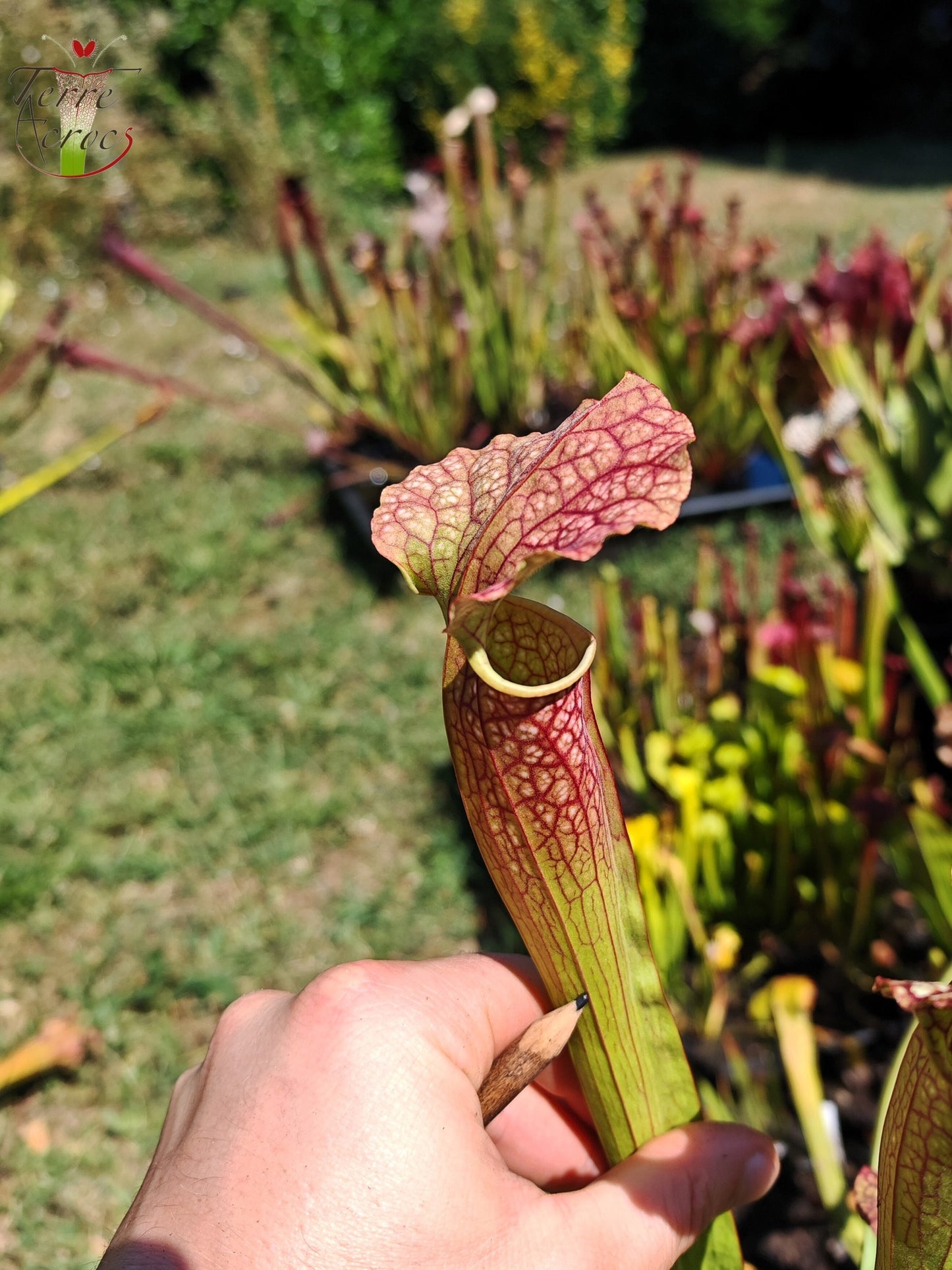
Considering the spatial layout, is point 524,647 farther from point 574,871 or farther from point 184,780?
point 184,780

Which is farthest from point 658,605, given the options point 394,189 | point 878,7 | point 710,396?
point 878,7

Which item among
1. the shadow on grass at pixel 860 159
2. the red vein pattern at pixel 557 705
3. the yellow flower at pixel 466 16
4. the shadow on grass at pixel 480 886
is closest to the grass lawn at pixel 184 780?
the shadow on grass at pixel 480 886

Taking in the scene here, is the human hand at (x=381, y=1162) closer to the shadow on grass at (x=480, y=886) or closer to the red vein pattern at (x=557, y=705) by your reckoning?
the red vein pattern at (x=557, y=705)

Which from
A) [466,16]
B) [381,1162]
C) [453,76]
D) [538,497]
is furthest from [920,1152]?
[466,16]

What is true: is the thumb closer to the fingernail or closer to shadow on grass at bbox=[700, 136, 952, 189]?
the fingernail

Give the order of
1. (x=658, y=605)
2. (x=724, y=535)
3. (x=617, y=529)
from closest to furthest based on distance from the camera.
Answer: (x=617, y=529) < (x=658, y=605) < (x=724, y=535)

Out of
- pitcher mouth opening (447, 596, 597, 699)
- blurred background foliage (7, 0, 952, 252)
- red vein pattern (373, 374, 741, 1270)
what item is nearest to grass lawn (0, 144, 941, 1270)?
red vein pattern (373, 374, 741, 1270)

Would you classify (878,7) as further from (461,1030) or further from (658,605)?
(461,1030)
